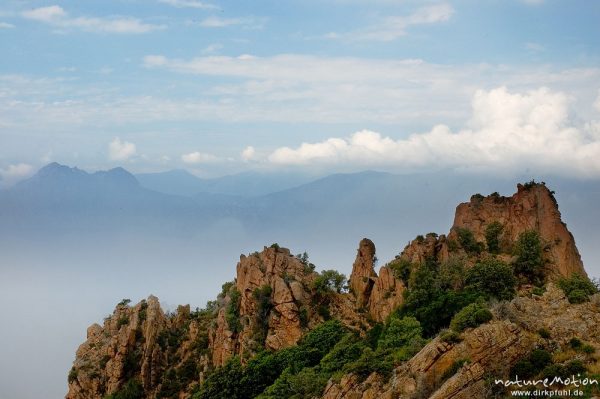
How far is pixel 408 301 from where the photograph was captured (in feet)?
263

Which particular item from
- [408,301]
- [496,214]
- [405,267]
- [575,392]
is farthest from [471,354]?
[496,214]

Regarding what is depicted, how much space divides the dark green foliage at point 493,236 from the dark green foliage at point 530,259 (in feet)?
22.4

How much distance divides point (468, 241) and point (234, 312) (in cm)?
2937

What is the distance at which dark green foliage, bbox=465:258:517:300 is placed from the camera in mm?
74000

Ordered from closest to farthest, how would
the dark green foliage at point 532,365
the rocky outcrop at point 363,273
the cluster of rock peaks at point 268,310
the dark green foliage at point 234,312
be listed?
the dark green foliage at point 532,365 < the cluster of rock peaks at point 268,310 < the dark green foliage at point 234,312 < the rocky outcrop at point 363,273

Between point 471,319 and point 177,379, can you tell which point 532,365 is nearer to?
point 471,319

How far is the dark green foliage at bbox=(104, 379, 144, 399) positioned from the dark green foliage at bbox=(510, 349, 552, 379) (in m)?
52.9

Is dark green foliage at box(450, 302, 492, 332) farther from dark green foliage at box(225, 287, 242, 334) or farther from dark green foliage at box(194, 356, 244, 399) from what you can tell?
dark green foliage at box(225, 287, 242, 334)

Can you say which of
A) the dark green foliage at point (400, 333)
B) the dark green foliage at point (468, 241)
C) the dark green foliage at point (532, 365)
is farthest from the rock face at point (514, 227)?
the dark green foliage at point (532, 365)

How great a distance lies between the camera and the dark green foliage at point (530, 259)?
79.6 metres

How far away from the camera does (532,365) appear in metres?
50.3

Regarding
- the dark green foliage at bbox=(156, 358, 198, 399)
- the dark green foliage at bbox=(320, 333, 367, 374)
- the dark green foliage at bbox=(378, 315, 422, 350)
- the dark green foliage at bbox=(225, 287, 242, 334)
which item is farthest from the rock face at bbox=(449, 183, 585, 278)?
the dark green foliage at bbox=(156, 358, 198, 399)

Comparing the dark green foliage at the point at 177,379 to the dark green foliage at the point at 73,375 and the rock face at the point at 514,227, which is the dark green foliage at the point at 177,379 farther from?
the rock face at the point at 514,227

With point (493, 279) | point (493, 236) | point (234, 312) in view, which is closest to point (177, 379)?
point (234, 312)
